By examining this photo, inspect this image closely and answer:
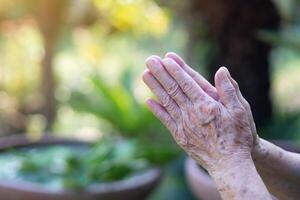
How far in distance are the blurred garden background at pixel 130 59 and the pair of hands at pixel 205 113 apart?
1.21 m

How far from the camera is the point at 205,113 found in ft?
3.97

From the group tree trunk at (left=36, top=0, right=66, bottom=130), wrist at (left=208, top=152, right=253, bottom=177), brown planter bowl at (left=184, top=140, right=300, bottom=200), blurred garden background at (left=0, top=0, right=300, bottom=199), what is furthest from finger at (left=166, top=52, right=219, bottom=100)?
tree trunk at (left=36, top=0, right=66, bottom=130)

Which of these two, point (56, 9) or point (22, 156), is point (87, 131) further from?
point (22, 156)

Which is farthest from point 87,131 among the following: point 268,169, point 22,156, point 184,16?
point 268,169

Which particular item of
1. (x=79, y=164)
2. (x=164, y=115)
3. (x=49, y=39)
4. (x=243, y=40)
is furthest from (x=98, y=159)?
(x=49, y=39)

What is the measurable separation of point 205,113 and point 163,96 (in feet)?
0.30

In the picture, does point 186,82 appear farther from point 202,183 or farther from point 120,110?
point 120,110

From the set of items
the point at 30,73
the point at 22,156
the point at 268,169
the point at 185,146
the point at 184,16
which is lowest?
the point at 268,169

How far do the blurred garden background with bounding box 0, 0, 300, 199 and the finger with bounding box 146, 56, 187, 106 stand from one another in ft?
4.02

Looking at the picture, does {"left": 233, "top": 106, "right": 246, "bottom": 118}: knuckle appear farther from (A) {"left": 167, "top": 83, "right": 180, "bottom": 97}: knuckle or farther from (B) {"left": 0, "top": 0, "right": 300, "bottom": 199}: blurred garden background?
(B) {"left": 0, "top": 0, "right": 300, "bottom": 199}: blurred garden background

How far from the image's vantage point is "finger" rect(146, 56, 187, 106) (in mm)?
1239

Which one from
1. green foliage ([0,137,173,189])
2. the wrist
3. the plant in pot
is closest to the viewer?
the wrist

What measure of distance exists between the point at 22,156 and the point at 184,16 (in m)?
1.12

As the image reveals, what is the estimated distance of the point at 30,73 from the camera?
459 cm
